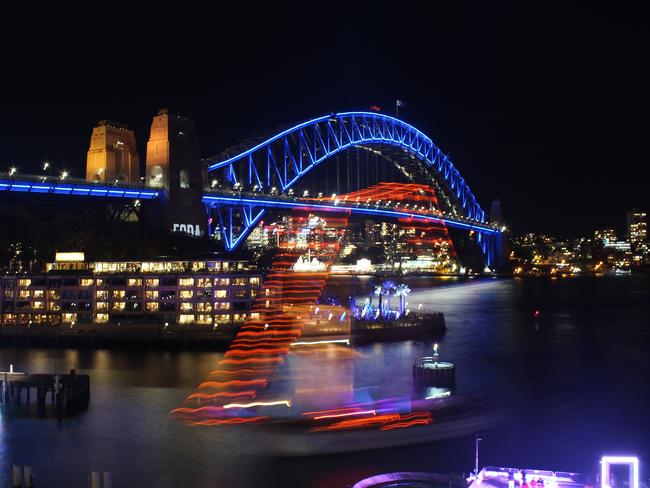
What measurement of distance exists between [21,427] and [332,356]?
8319 mm

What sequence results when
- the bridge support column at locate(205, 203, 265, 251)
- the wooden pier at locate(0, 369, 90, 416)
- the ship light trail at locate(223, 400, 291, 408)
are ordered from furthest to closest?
the bridge support column at locate(205, 203, 265, 251)
the wooden pier at locate(0, 369, 90, 416)
the ship light trail at locate(223, 400, 291, 408)

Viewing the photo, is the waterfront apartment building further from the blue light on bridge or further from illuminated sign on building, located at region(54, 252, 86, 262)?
the blue light on bridge

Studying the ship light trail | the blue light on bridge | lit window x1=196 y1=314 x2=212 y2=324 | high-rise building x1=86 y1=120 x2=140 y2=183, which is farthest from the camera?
high-rise building x1=86 y1=120 x2=140 y2=183

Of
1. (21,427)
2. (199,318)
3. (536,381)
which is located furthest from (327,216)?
(21,427)

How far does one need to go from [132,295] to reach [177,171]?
943 centimetres

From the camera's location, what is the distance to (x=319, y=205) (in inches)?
1443

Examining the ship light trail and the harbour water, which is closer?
the harbour water

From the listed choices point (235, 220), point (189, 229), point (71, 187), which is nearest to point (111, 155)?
point (71, 187)

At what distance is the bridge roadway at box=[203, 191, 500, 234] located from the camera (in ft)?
102

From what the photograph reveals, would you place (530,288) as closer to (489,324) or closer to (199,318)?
(489,324)

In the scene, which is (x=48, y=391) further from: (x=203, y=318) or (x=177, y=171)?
(x=177, y=171)

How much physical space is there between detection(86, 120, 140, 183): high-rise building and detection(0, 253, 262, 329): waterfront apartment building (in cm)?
832

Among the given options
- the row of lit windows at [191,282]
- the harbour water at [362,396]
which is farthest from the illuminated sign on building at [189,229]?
the harbour water at [362,396]

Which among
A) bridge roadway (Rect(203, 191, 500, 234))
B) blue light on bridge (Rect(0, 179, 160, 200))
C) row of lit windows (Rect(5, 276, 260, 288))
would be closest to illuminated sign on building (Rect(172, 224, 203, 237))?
bridge roadway (Rect(203, 191, 500, 234))
